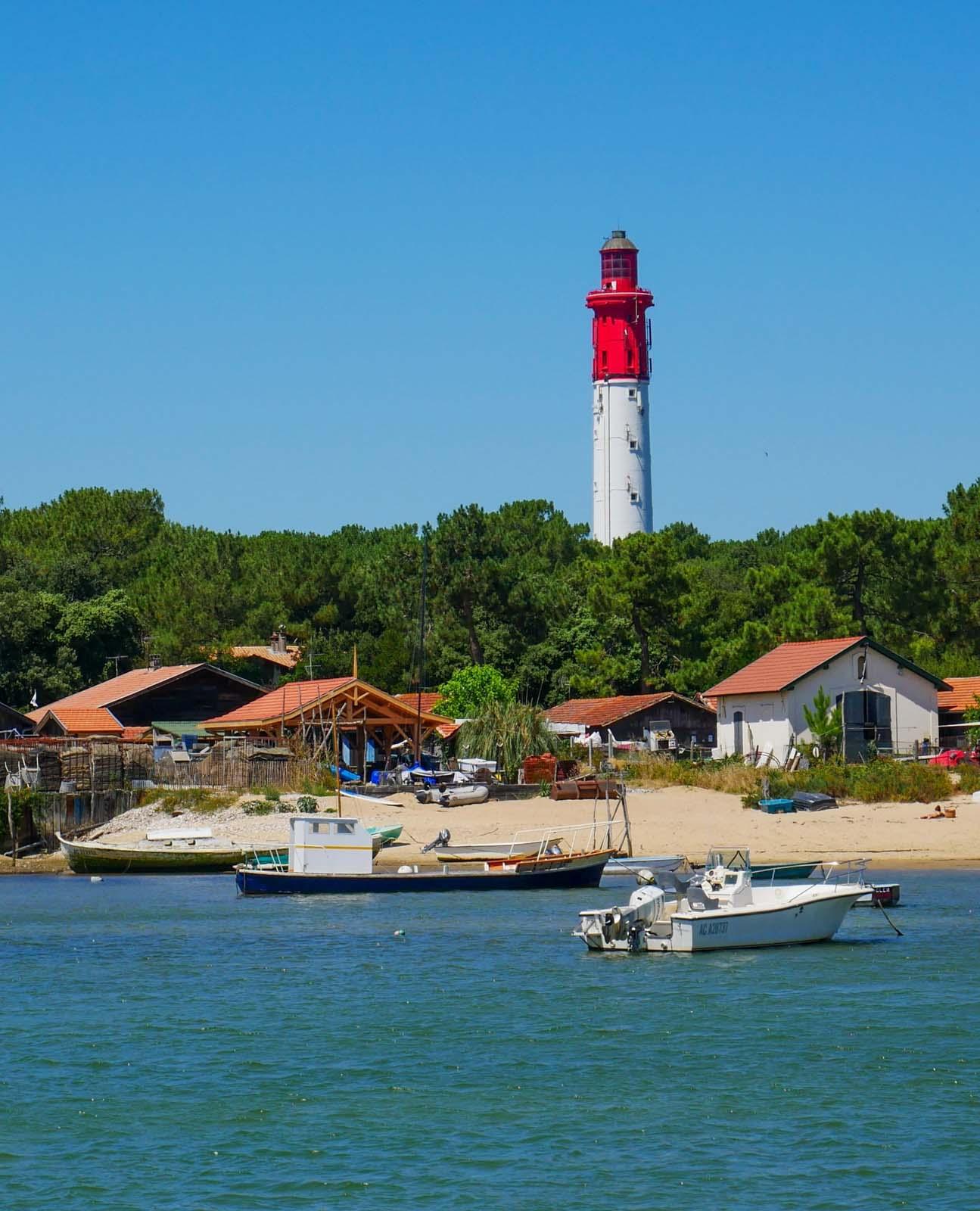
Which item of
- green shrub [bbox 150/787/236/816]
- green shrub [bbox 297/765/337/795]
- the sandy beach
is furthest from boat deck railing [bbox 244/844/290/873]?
green shrub [bbox 297/765/337/795]

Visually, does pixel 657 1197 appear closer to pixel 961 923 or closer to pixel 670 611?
pixel 961 923

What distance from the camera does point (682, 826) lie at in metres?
54.3

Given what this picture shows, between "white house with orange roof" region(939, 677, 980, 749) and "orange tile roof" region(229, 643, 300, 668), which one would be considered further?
"orange tile roof" region(229, 643, 300, 668)

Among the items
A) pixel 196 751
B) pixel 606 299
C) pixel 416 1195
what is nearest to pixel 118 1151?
pixel 416 1195

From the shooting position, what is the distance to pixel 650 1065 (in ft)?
87.3

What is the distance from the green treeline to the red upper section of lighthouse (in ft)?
43.5

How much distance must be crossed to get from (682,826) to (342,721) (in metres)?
17.5

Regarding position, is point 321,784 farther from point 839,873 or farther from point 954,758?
point 839,873

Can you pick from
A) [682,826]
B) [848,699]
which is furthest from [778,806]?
[848,699]

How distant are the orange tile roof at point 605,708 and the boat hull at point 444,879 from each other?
23.3 metres

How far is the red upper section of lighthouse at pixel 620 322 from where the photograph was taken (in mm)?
110312

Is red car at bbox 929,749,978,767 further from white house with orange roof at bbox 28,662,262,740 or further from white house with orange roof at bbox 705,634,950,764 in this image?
white house with orange roof at bbox 28,662,262,740

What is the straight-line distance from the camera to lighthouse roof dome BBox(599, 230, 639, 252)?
113 m

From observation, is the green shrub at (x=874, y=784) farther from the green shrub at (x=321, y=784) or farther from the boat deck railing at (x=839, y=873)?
the green shrub at (x=321, y=784)
